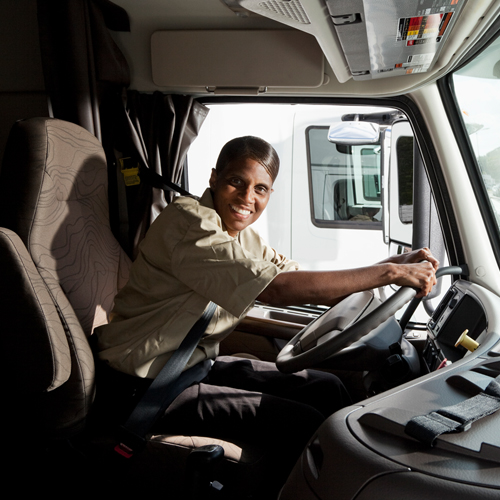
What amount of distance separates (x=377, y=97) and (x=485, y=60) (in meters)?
0.46

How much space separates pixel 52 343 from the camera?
1225 mm

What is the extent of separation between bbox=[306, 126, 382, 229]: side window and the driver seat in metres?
2.50

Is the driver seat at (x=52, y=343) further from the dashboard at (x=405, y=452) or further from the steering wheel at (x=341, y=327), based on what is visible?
the dashboard at (x=405, y=452)

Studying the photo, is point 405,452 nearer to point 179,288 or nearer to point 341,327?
point 341,327

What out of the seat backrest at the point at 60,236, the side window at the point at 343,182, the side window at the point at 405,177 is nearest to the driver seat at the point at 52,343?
the seat backrest at the point at 60,236

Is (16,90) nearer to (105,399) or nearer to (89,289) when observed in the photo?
(89,289)

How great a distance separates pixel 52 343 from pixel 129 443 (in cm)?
33

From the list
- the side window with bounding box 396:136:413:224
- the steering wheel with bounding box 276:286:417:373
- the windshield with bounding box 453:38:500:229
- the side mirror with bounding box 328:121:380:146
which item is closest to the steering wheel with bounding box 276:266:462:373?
the steering wheel with bounding box 276:286:417:373

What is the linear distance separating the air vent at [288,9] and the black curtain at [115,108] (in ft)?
2.73

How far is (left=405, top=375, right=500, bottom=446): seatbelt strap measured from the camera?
0.75 m

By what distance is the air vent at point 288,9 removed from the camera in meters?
1.28

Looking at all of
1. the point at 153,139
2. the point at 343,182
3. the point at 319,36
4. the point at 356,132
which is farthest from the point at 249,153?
the point at 343,182

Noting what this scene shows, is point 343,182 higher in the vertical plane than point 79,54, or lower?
lower

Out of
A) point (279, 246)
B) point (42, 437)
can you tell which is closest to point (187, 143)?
point (42, 437)
